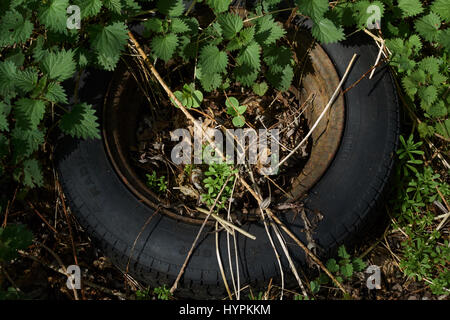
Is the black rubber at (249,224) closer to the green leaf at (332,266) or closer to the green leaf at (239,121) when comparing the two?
the green leaf at (332,266)

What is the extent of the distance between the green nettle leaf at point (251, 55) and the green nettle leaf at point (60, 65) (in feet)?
2.90

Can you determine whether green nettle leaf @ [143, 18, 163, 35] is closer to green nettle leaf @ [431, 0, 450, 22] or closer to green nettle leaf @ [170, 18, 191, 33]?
green nettle leaf @ [170, 18, 191, 33]

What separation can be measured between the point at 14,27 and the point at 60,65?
0.32 m

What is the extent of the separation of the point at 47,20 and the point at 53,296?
5.31 feet

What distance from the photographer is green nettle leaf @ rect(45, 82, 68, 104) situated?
81.1 inches

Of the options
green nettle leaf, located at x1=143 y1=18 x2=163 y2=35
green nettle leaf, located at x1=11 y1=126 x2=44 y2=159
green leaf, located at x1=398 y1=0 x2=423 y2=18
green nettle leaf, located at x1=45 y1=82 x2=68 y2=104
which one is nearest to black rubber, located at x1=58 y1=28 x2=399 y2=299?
green nettle leaf, located at x1=11 y1=126 x2=44 y2=159

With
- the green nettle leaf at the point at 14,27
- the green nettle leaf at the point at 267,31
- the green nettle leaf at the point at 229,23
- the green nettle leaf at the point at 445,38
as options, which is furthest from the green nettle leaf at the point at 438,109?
the green nettle leaf at the point at 14,27

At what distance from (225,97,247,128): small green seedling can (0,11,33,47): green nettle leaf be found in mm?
1176

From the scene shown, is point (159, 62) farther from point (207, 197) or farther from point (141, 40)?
point (207, 197)

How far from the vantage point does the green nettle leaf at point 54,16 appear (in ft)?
6.54

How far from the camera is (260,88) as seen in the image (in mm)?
2465

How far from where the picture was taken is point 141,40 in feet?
7.86

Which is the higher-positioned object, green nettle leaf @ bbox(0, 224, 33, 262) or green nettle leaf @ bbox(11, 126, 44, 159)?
green nettle leaf @ bbox(11, 126, 44, 159)

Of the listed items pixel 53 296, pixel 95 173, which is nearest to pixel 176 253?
pixel 95 173
